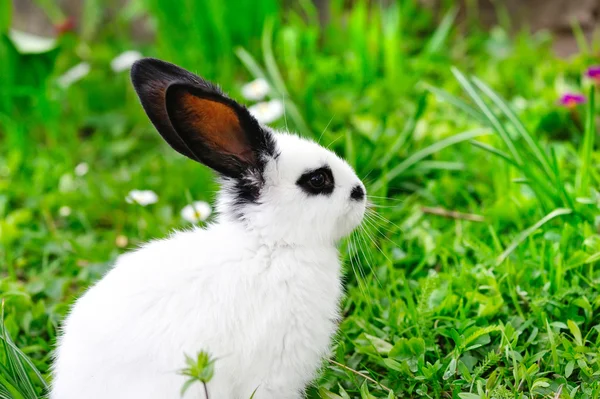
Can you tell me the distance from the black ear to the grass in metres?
0.59

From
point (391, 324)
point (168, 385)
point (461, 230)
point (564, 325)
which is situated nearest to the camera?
point (168, 385)

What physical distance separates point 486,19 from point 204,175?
2675mm

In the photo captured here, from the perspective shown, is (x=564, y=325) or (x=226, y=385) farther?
(x=564, y=325)

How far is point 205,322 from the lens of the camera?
2.12m

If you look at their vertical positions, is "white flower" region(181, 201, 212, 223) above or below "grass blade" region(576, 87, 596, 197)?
below

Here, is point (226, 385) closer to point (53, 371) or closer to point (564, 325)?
point (53, 371)

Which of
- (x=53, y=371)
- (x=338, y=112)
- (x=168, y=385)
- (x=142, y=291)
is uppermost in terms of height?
(x=338, y=112)

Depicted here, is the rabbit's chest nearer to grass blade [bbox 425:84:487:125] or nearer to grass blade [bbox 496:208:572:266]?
grass blade [bbox 496:208:572:266]

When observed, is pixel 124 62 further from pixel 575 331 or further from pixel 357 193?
pixel 575 331

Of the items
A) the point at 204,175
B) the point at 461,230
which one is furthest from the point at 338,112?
the point at 461,230

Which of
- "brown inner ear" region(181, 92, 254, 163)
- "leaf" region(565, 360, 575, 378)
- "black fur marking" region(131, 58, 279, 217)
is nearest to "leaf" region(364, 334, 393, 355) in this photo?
"leaf" region(565, 360, 575, 378)

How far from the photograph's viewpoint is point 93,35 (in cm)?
558

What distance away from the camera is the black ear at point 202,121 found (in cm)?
217

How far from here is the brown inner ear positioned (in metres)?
2.19
